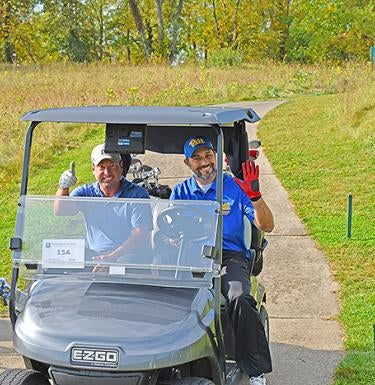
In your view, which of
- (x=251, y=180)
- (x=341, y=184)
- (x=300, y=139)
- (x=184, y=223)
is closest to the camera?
(x=184, y=223)

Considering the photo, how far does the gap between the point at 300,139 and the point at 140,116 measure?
9447 millimetres

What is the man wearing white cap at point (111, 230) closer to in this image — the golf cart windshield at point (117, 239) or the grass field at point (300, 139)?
the golf cart windshield at point (117, 239)

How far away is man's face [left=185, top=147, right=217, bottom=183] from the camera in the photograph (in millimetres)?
4309

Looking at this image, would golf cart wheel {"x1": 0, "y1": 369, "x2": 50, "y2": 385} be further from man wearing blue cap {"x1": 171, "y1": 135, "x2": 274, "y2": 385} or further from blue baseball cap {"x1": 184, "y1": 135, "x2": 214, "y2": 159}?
blue baseball cap {"x1": 184, "y1": 135, "x2": 214, "y2": 159}

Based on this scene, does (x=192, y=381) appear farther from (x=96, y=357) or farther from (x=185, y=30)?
(x=185, y=30)

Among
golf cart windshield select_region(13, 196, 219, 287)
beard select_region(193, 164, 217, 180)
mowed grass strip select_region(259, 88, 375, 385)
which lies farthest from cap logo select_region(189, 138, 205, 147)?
mowed grass strip select_region(259, 88, 375, 385)

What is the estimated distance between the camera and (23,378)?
3.38 m

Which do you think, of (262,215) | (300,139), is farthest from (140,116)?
(300,139)

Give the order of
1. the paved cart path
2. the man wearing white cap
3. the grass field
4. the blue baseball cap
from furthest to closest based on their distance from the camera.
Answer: the grass field < the paved cart path < the blue baseball cap < the man wearing white cap

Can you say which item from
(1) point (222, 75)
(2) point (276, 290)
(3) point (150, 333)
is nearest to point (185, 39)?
(1) point (222, 75)

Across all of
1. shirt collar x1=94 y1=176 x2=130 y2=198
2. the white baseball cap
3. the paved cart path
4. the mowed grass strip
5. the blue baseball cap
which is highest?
the blue baseball cap

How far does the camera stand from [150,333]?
10.7 ft

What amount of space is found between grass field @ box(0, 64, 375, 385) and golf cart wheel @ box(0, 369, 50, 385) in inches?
76.3

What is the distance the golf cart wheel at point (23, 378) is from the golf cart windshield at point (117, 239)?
50 centimetres
